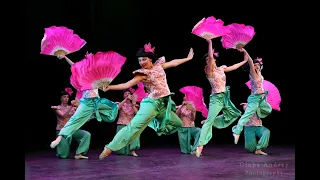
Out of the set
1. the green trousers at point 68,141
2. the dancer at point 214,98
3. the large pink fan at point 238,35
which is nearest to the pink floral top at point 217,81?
the dancer at point 214,98

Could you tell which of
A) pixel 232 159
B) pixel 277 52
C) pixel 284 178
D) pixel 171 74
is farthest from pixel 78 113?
pixel 277 52

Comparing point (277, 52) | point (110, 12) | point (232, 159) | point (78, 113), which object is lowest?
point (232, 159)

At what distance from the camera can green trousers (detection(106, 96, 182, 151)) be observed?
4609 millimetres

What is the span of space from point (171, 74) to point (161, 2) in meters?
1.35

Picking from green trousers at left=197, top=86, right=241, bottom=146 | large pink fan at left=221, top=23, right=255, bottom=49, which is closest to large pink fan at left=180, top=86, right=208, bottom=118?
green trousers at left=197, top=86, right=241, bottom=146

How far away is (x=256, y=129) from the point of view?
6883mm

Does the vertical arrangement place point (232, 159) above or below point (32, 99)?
below

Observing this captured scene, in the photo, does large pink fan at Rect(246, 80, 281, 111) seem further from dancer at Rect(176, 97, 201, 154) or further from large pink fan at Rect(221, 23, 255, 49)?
large pink fan at Rect(221, 23, 255, 49)

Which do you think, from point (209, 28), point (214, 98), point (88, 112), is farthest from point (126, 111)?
point (209, 28)

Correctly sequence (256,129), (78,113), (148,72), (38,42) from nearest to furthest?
(148,72) < (78,113) < (256,129) < (38,42)

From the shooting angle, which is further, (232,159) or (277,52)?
(277,52)

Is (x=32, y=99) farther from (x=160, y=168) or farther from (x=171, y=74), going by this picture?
(x=160, y=168)

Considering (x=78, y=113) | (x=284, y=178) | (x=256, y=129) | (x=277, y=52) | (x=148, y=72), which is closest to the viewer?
(x=284, y=178)

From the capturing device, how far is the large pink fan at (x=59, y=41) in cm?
552
